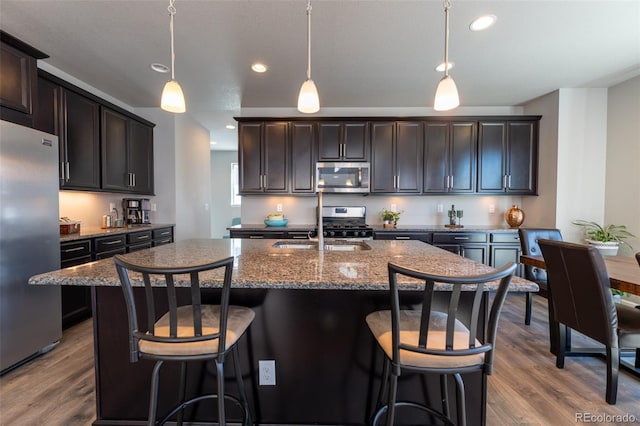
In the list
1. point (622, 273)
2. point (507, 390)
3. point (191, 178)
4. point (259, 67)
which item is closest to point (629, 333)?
point (622, 273)

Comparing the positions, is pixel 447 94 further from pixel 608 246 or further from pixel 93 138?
pixel 93 138

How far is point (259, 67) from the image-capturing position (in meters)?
2.89

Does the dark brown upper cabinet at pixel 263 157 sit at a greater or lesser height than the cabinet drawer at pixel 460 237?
greater

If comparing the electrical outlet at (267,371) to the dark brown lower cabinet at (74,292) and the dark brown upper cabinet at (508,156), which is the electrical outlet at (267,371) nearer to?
the dark brown lower cabinet at (74,292)

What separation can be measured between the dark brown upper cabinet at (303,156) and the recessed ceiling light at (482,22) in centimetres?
214

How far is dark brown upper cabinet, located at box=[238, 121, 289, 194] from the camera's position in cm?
390

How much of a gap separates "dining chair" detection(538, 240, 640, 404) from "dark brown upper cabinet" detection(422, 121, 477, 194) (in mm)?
2043

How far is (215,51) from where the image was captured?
8.48ft

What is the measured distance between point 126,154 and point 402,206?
3923 mm

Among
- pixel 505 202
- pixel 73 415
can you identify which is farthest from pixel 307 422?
pixel 505 202

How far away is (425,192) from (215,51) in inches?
120

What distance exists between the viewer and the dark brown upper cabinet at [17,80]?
204cm

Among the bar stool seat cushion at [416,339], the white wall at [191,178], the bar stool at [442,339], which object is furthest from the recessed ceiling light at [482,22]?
the white wall at [191,178]

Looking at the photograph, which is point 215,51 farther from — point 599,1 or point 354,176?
point 599,1
